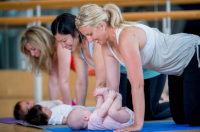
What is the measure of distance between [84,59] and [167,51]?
0.72 metres

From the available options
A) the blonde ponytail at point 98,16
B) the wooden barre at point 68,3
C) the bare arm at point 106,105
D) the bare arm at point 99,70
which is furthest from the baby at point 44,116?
the wooden barre at point 68,3

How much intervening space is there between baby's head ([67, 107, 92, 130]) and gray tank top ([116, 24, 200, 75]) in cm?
47

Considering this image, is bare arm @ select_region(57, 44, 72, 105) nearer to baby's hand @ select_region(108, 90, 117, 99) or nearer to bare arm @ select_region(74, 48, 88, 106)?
bare arm @ select_region(74, 48, 88, 106)

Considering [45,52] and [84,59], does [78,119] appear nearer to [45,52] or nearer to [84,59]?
[84,59]

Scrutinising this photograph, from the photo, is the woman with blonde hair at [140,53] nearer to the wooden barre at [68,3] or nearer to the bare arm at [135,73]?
the bare arm at [135,73]

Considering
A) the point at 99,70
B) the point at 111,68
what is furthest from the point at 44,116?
the point at 111,68

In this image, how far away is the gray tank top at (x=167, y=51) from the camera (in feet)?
→ 4.35

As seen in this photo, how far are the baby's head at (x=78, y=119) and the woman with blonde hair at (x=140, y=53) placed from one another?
23 centimetres

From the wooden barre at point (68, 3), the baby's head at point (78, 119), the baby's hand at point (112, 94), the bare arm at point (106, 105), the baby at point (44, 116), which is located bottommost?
the baby at point (44, 116)

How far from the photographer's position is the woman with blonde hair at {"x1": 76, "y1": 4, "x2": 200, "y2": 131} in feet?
3.94

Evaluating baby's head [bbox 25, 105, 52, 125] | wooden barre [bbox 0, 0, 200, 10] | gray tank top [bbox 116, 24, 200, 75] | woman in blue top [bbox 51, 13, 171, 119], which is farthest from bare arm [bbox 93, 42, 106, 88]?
wooden barre [bbox 0, 0, 200, 10]

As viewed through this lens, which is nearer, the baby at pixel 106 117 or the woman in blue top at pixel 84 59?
the baby at pixel 106 117

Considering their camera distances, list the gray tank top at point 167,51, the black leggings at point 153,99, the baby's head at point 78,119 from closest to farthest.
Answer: the gray tank top at point 167,51, the baby's head at point 78,119, the black leggings at point 153,99

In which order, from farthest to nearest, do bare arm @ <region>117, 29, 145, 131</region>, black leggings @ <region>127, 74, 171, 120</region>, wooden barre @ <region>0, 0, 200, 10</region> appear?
wooden barre @ <region>0, 0, 200, 10</region> → black leggings @ <region>127, 74, 171, 120</region> → bare arm @ <region>117, 29, 145, 131</region>
